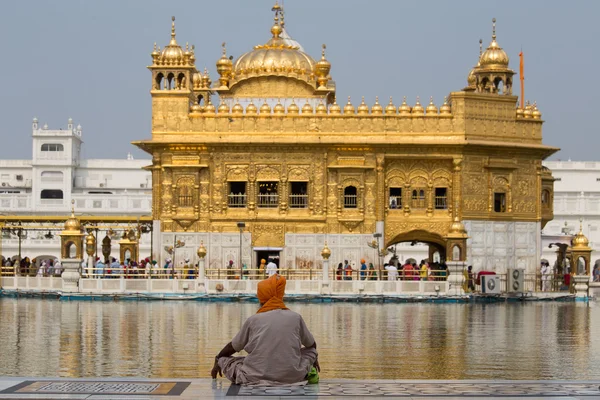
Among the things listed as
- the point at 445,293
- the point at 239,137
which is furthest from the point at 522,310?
the point at 239,137

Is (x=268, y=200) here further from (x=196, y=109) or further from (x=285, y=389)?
(x=285, y=389)

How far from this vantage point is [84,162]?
87812 mm

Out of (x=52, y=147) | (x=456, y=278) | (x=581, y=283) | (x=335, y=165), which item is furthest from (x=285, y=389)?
(x=52, y=147)

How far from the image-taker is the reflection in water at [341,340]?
49.2 ft

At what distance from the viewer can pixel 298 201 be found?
1644 inches

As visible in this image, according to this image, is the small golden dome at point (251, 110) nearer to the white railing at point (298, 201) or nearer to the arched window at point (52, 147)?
the white railing at point (298, 201)

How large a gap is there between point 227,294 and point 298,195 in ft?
A: 25.4

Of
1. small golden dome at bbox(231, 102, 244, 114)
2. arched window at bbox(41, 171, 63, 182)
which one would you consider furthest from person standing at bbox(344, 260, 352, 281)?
arched window at bbox(41, 171, 63, 182)

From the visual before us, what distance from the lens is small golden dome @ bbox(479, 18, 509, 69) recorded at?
44469 millimetres

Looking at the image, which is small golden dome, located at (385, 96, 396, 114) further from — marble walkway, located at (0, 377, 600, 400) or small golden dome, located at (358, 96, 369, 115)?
marble walkway, located at (0, 377, 600, 400)

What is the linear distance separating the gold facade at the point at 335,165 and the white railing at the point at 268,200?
4 centimetres

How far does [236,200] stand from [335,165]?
3732 mm

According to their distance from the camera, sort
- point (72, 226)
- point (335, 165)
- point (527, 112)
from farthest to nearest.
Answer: point (527, 112) → point (335, 165) → point (72, 226)

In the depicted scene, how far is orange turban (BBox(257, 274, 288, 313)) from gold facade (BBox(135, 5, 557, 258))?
96.2ft
